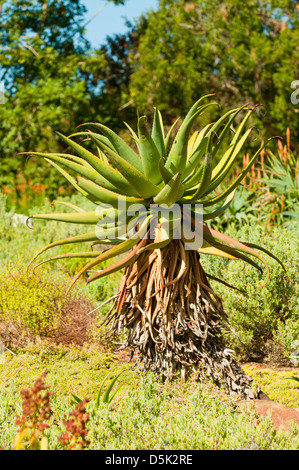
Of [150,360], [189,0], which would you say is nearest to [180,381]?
[150,360]

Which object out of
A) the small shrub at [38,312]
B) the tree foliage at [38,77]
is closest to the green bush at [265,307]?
the small shrub at [38,312]

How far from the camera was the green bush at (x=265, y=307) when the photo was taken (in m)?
4.74

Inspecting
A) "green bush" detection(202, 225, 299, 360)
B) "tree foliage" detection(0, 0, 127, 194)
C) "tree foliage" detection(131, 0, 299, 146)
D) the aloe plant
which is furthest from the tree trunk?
"tree foliage" detection(131, 0, 299, 146)

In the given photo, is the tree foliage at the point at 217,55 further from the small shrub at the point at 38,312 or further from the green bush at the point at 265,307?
the small shrub at the point at 38,312

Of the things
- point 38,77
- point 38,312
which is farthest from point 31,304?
point 38,77

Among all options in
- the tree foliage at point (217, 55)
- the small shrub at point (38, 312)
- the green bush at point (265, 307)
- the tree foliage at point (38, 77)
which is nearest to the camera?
the green bush at point (265, 307)

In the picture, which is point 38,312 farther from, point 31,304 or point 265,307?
point 265,307

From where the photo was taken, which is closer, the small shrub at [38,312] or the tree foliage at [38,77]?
the small shrub at [38,312]

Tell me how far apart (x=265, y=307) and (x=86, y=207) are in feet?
17.8

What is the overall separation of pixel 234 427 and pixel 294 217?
16.8 ft

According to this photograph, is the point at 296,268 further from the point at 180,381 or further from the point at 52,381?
the point at 52,381

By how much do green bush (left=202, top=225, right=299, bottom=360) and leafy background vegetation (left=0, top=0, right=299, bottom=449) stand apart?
0.01 m

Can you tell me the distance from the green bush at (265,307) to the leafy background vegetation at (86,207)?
0.05ft

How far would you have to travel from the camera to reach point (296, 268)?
4.97m
